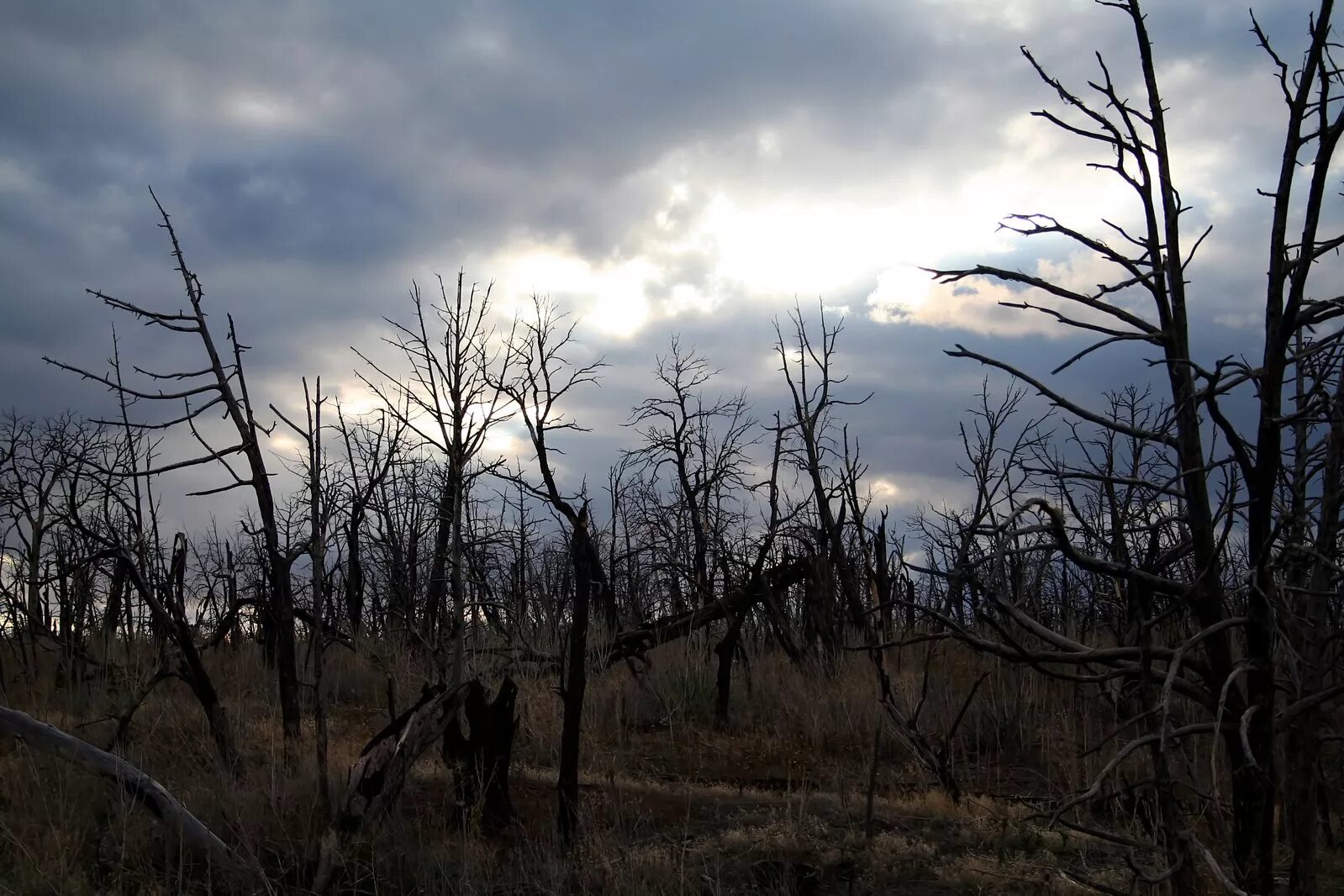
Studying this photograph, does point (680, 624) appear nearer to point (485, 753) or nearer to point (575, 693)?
point (485, 753)

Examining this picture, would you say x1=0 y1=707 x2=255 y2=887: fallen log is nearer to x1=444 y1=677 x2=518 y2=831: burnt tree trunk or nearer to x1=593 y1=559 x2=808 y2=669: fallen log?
x1=444 y1=677 x2=518 y2=831: burnt tree trunk

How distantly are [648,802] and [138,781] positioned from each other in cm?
343

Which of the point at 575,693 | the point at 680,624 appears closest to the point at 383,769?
the point at 575,693

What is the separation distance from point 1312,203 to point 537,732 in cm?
846

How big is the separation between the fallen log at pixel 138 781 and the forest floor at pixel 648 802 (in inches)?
5.4

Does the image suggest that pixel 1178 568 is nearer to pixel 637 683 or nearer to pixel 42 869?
pixel 637 683

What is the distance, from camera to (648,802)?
24.5 ft

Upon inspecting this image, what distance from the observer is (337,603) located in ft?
77.7

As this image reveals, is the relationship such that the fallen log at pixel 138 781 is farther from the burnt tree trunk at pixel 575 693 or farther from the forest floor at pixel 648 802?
the burnt tree trunk at pixel 575 693

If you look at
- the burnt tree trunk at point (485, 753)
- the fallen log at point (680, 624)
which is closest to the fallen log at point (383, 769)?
the burnt tree trunk at point (485, 753)

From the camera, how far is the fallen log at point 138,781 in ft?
19.3

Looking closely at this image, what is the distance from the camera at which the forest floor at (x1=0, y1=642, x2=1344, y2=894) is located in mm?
5824

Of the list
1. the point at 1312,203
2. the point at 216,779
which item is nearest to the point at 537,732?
the point at 216,779

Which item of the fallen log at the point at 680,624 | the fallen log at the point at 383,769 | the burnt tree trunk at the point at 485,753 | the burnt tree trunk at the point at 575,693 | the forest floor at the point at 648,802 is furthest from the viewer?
the fallen log at the point at 680,624
